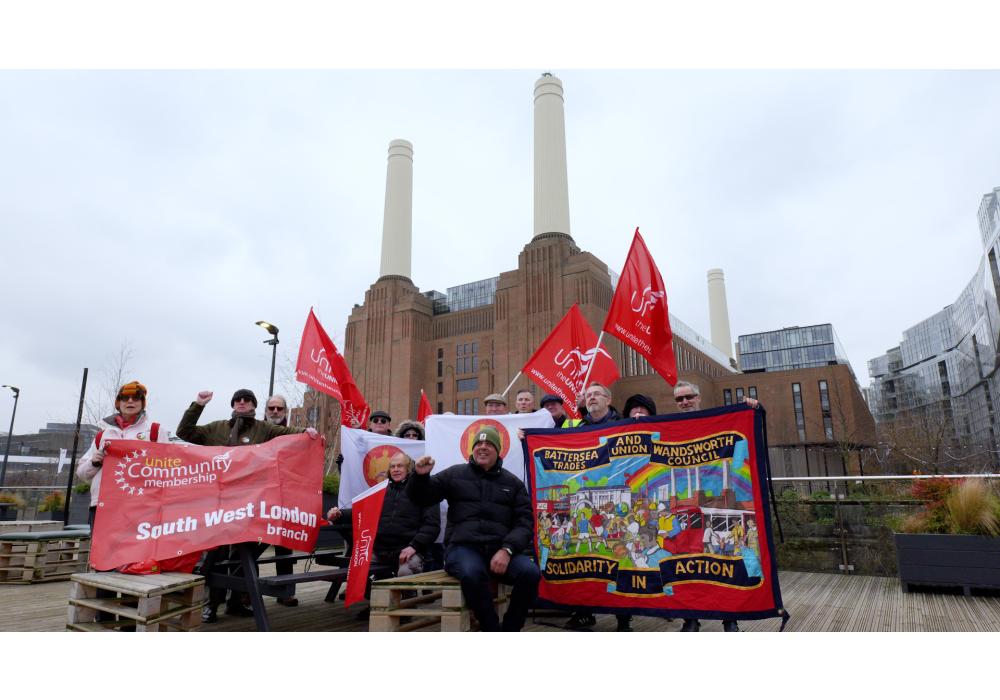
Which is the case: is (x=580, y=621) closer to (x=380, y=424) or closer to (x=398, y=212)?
(x=380, y=424)

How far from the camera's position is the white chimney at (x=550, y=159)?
7225cm

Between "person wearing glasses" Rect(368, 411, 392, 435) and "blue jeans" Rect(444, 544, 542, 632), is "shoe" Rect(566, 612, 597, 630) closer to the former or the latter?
"blue jeans" Rect(444, 544, 542, 632)

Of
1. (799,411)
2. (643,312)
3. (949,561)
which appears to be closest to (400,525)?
(643,312)

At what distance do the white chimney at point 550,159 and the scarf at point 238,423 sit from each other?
67.1 meters

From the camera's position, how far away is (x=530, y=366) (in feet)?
35.7

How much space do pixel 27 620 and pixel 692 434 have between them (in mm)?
7047

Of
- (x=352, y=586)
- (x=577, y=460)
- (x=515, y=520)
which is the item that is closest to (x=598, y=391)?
(x=577, y=460)

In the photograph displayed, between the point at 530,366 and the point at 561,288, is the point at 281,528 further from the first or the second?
the point at 561,288

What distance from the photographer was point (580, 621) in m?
5.90

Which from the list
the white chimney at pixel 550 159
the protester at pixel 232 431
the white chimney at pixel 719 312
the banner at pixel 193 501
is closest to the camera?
the banner at pixel 193 501

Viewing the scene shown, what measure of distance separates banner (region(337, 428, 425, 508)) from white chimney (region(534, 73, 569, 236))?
6586 centimetres

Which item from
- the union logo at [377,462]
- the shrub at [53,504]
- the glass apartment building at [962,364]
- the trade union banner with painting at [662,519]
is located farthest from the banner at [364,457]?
the glass apartment building at [962,364]

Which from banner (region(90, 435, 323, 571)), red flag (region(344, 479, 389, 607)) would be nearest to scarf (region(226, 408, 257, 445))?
banner (region(90, 435, 323, 571))

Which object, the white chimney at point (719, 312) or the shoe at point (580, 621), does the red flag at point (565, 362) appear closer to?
the shoe at point (580, 621)
